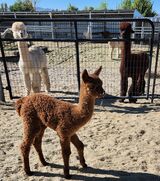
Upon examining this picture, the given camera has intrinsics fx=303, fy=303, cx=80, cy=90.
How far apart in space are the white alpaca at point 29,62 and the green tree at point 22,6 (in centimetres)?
3594

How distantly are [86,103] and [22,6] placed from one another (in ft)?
135

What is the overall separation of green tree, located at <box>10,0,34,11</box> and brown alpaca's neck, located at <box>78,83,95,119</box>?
39265 millimetres

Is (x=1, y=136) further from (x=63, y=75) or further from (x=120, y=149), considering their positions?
(x=63, y=75)

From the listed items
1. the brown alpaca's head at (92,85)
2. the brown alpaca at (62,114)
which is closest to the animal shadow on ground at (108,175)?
the brown alpaca at (62,114)

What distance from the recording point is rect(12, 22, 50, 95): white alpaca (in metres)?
5.87

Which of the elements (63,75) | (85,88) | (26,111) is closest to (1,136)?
(26,111)

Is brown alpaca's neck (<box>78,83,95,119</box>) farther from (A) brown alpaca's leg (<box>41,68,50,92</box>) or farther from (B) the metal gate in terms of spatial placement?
(A) brown alpaca's leg (<box>41,68,50,92</box>)

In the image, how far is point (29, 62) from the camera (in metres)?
5.97

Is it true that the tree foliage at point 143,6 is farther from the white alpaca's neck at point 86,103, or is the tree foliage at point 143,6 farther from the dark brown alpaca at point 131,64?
the white alpaca's neck at point 86,103

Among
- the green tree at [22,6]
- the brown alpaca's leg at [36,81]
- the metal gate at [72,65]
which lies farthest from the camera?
the green tree at [22,6]

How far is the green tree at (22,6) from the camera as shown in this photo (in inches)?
1617

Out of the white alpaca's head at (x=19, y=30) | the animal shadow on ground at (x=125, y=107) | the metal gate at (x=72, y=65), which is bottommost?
the animal shadow on ground at (x=125, y=107)

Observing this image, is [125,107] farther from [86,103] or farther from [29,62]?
[86,103]

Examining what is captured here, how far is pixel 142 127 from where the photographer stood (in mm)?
4852
